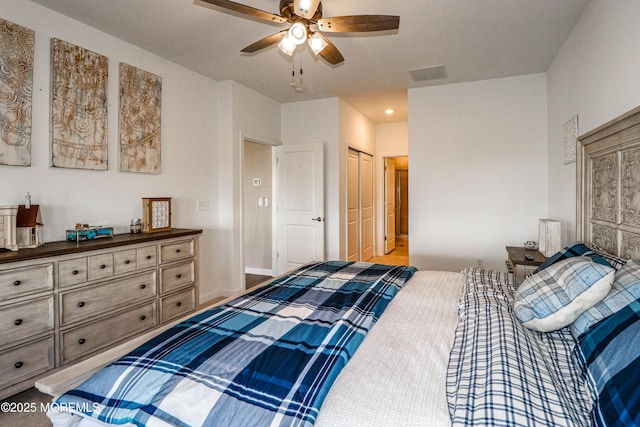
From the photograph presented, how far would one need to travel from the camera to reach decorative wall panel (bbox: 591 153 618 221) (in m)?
2.02

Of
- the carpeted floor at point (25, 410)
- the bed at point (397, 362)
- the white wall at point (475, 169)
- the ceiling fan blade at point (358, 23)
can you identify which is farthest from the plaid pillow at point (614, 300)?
the white wall at point (475, 169)

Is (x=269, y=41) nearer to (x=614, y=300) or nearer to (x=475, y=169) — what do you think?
(x=614, y=300)

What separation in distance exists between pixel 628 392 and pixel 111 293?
9.45 ft

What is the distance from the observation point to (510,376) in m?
1.00

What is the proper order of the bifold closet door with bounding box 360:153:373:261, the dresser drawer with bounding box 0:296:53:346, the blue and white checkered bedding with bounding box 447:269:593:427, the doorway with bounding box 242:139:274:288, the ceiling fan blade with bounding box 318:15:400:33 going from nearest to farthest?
the blue and white checkered bedding with bounding box 447:269:593:427 → the dresser drawer with bounding box 0:296:53:346 → the ceiling fan blade with bounding box 318:15:400:33 → the doorway with bounding box 242:139:274:288 → the bifold closet door with bounding box 360:153:373:261

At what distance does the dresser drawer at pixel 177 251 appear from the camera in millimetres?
2961

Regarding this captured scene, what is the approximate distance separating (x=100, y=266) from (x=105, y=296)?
0.76 ft

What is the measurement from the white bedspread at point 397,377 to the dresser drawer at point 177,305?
201 cm

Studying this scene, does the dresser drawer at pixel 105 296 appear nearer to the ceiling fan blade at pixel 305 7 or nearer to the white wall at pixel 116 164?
the white wall at pixel 116 164

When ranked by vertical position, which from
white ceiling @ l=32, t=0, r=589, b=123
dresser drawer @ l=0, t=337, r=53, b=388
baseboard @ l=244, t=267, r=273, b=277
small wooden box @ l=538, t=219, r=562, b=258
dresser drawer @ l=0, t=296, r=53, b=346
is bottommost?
baseboard @ l=244, t=267, r=273, b=277

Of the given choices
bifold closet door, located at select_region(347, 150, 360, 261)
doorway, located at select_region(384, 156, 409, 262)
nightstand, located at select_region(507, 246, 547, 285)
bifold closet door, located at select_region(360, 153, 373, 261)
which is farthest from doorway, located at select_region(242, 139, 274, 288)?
nightstand, located at select_region(507, 246, 547, 285)

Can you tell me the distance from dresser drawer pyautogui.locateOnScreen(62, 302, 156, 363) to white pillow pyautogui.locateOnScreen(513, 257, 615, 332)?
8.75 feet

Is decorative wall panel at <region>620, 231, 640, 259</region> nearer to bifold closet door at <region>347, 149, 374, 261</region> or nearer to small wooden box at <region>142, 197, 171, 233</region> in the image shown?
small wooden box at <region>142, 197, 171, 233</region>

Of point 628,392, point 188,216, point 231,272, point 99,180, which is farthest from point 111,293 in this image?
point 628,392
